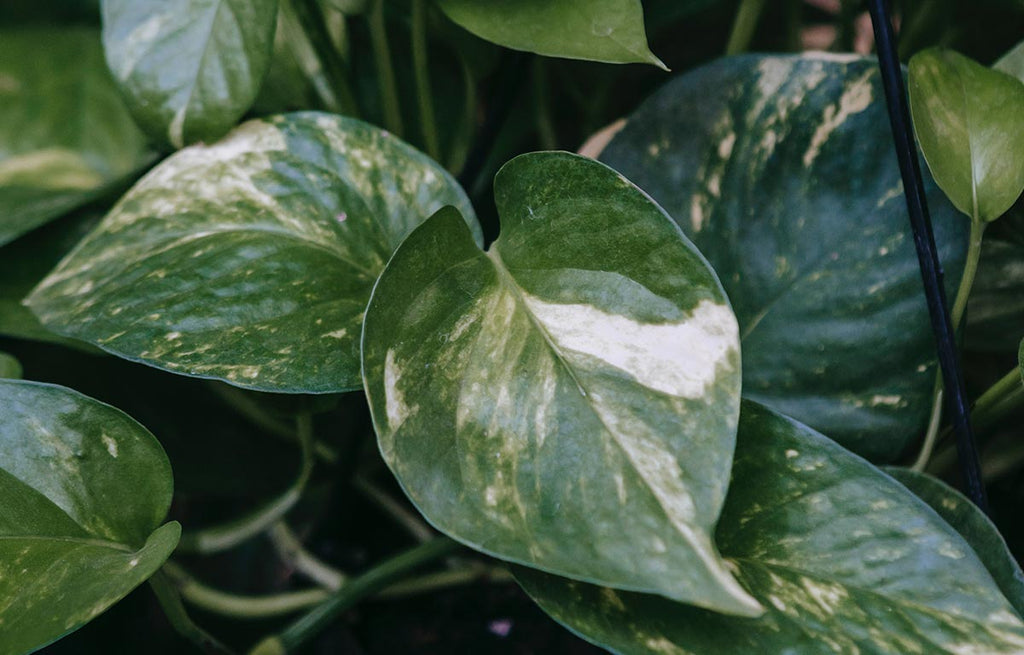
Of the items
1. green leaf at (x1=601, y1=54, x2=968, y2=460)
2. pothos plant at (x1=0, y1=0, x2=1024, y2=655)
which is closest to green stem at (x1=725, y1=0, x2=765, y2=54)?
pothos plant at (x1=0, y1=0, x2=1024, y2=655)

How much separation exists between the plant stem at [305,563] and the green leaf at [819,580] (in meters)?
0.33

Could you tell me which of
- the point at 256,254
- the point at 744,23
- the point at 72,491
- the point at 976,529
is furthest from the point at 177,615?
the point at 744,23

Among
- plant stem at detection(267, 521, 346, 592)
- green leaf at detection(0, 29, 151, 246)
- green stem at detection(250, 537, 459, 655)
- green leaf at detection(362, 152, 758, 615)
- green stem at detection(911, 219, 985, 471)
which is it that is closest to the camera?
green leaf at detection(362, 152, 758, 615)

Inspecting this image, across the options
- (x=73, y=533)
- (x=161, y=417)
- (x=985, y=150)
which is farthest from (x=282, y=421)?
(x=985, y=150)

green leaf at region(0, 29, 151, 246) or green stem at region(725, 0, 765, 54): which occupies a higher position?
green stem at region(725, 0, 765, 54)

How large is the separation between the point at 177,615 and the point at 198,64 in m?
0.33

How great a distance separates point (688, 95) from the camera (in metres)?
0.51

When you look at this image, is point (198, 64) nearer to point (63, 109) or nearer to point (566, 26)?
point (566, 26)

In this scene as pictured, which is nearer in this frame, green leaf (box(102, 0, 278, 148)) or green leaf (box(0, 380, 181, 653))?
green leaf (box(0, 380, 181, 653))

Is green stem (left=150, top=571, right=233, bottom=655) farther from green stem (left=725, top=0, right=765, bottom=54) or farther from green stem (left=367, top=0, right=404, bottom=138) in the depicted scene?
green stem (left=725, top=0, right=765, bottom=54)

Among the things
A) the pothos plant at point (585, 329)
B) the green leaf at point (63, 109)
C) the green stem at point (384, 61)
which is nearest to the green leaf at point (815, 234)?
the pothos plant at point (585, 329)

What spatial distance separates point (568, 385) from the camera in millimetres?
335

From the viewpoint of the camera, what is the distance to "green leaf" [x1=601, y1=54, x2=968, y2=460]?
0.46 metres

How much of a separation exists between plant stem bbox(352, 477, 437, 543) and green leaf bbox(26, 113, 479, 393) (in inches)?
11.5
